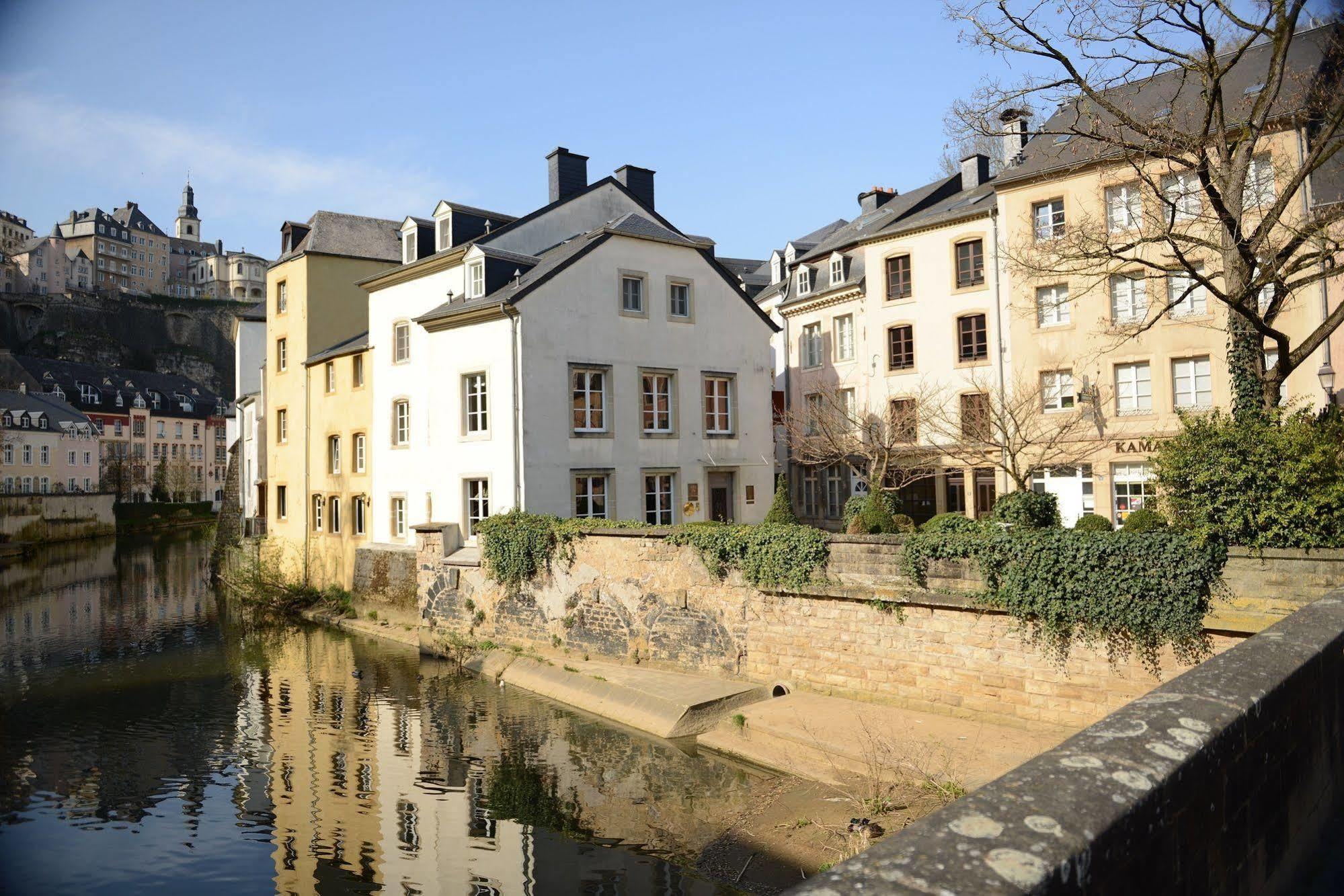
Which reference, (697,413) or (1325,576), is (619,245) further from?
(1325,576)

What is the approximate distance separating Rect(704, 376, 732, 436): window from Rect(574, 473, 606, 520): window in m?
3.68

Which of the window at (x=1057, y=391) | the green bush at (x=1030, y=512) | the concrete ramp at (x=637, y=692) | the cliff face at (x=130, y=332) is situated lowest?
the concrete ramp at (x=637, y=692)

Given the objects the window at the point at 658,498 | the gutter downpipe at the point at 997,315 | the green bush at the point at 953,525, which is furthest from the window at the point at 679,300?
the green bush at the point at 953,525

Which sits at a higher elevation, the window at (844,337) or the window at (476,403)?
the window at (844,337)

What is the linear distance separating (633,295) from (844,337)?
12.2m

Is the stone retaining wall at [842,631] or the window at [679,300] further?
the window at [679,300]

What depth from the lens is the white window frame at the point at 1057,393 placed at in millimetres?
26359

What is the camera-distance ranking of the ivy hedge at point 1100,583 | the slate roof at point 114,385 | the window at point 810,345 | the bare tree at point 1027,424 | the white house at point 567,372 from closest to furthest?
the ivy hedge at point 1100,583 < the white house at point 567,372 < the bare tree at point 1027,424 < the window at point 810,345 < the slate roof at point 114,385

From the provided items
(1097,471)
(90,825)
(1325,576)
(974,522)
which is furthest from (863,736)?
(1097,471)

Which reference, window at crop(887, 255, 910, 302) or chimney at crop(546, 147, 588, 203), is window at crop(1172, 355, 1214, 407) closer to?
window at crop(887, 255, 910, 302)

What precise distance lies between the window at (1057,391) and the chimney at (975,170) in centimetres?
923

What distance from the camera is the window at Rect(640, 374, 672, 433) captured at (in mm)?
24203

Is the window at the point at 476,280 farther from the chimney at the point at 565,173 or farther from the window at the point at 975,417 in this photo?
the window at the point at 975,417

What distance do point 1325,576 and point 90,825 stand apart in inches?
600
